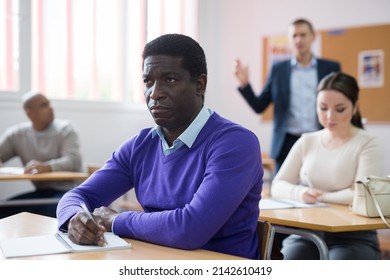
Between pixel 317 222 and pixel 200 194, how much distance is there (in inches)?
28.1

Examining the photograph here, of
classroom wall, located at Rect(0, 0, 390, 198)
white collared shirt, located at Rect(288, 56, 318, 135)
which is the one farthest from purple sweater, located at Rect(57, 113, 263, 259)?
classroom wall, located at Rect(0, 0, 390, 198)

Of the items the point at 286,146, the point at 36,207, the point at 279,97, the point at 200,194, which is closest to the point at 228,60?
the point at 279,97

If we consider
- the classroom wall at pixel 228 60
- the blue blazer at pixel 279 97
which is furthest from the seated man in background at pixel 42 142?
the blue blazer at pixel 279 97

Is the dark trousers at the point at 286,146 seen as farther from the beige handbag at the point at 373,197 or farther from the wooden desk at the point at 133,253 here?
the wooden desk at the point at 133,253

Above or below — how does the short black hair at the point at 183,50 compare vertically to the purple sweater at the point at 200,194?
above

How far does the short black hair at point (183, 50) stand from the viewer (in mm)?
1563

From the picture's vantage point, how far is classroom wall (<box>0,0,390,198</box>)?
4848 millimetres

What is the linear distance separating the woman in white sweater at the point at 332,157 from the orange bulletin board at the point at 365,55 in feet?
7.44

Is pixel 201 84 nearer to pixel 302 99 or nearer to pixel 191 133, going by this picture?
pixel 191 133

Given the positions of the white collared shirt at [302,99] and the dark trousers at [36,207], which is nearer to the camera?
the dark trousers at [36,207]

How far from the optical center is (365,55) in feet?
16.1

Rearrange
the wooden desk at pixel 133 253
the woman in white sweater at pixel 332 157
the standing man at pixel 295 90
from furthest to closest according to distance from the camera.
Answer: the standing man at pixel 295 90 < the woman in white sweater at pixel 332 157 < the wooden desk at pixel 133 253

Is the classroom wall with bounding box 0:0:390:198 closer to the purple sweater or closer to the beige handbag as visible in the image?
the beige handbag

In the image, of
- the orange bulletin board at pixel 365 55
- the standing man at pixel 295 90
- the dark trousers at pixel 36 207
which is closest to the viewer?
the dark trousers at pixel 36 207
